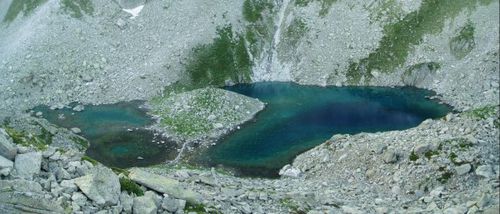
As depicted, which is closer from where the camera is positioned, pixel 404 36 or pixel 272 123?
pixel 272 123

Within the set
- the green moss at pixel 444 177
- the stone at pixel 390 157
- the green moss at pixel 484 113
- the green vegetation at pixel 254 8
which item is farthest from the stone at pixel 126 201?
the green vegetation at pixel 254 8

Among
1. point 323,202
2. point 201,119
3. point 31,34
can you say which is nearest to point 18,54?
point 31,34

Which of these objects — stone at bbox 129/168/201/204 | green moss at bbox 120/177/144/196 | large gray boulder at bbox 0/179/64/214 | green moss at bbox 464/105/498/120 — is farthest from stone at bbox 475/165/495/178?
large gray boulder at bbox 0/179/64/214

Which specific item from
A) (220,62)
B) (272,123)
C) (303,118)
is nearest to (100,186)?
(272,123)

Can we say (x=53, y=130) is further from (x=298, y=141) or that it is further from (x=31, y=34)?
(x=31, y=34)

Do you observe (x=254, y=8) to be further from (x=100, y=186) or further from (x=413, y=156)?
(x=100, y=186)

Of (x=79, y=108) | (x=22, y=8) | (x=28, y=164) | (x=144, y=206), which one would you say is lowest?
(x=79, y=108)

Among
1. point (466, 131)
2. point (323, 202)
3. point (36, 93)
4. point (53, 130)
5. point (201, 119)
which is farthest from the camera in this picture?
Answer: point (36, 93)

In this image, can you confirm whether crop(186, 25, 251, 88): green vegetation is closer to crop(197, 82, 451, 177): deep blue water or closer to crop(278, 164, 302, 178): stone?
crop(197, 82, 451, 177): deep blue water
